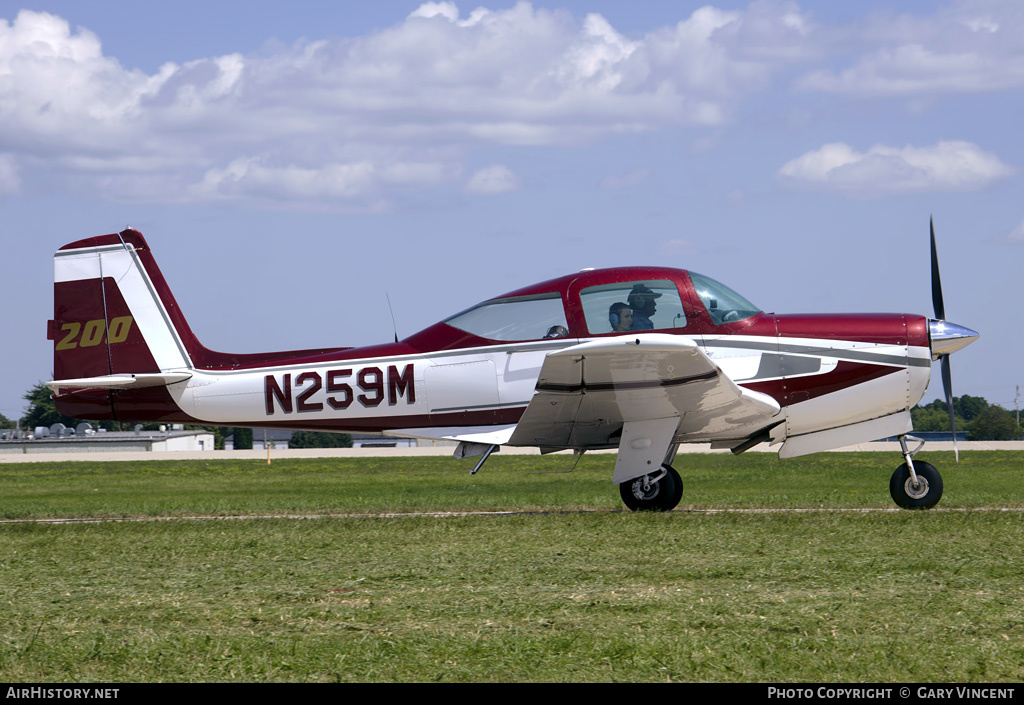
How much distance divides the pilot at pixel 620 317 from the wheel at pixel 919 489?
3.22m

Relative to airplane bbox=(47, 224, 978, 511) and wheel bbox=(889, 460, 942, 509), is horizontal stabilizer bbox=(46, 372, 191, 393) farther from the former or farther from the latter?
wheel bbox=(889, 460, 942, 509)

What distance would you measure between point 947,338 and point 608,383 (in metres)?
3.70

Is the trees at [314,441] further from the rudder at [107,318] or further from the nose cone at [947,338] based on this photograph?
the nose cone at [947,338]

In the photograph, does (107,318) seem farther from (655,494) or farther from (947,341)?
(947,341)

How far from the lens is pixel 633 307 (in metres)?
10.4

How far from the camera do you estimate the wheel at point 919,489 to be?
10430 millimetres

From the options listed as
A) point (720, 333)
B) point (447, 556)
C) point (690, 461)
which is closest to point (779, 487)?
point (690, 461)

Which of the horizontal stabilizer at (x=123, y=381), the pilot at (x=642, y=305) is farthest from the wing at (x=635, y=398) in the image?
the horizontal stabilizer at (x=123, y=381)

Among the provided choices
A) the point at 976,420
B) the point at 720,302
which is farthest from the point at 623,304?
the point at 976,420

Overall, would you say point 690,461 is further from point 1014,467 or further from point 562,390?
point 562,390

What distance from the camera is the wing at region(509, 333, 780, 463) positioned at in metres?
8.92

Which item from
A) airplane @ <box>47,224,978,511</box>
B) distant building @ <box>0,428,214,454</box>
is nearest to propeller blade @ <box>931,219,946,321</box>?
airplane @ <box>47,224,978,511</box>

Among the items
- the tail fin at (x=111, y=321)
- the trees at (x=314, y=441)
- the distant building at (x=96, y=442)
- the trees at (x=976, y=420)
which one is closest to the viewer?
the tail fin at (x=111, y=321)

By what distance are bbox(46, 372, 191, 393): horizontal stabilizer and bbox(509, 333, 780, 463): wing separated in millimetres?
4149
